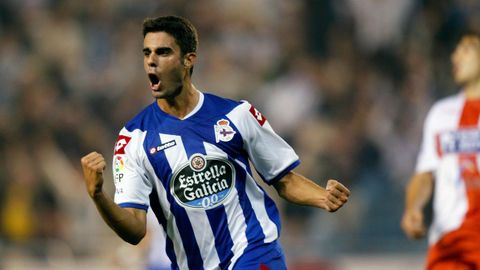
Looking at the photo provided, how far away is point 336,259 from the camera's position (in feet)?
35.8

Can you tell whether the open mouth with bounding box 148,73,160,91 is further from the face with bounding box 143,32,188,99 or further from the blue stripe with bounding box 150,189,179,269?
the blue stripe with bounding box 150,189,179,269

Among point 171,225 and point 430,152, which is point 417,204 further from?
point 171,225

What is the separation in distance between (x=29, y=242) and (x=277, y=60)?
3.99m

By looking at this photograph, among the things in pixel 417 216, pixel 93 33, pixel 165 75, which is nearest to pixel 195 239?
pixel 165 75

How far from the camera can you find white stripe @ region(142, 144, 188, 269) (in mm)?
5707

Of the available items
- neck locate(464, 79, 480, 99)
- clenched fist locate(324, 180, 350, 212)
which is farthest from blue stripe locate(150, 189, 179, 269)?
neck locate(464, 79, 480, 99)

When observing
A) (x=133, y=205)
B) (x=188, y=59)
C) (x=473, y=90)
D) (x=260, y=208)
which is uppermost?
(x=188, y=59)

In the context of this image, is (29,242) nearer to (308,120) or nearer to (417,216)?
(308,120)

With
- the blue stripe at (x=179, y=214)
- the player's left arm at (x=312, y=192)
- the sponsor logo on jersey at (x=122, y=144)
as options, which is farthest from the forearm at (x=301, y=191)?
the sponsor logo on jersey at (x=122, y=144)

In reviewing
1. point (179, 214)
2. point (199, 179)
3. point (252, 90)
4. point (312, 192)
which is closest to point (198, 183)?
point (199, 179)

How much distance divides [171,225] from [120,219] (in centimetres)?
49

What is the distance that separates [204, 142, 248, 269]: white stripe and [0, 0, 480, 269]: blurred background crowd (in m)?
5.34

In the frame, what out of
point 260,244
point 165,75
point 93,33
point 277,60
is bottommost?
point 260,244

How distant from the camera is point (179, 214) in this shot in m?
5.70
